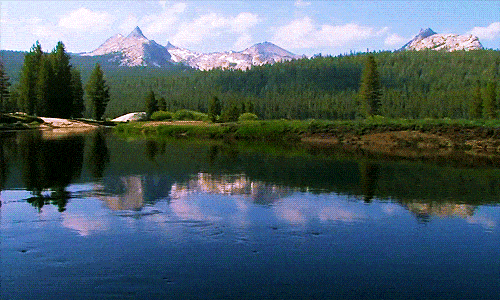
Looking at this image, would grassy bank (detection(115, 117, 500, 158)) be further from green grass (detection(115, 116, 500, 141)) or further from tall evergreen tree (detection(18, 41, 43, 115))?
tall evergreen tree (detection(18, 41, 43, 115))

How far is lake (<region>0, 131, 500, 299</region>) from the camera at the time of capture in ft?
28.7

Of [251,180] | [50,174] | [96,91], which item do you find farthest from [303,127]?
[96,91]

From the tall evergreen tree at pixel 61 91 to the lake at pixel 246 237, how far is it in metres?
88.6

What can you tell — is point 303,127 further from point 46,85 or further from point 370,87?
point 46,85

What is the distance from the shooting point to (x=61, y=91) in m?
106

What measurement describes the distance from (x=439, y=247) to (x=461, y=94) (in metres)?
196

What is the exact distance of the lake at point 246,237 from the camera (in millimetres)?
8758

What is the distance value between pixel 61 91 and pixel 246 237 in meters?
105

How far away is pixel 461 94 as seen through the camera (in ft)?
618

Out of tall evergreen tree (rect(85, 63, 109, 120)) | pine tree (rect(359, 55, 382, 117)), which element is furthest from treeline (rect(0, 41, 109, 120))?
pine tree (rect(359, 55, 382, 117))

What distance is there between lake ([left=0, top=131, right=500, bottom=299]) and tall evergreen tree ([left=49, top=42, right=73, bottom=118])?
8857cm

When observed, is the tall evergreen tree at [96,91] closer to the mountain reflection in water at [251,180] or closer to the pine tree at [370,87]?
the pine tree at [370,87]

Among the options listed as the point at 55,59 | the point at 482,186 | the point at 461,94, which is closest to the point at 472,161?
the point at 482,186

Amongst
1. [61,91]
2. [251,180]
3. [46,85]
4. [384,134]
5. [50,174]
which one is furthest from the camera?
[61,91]
